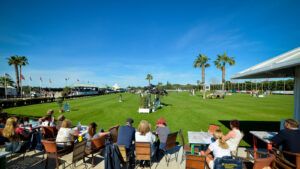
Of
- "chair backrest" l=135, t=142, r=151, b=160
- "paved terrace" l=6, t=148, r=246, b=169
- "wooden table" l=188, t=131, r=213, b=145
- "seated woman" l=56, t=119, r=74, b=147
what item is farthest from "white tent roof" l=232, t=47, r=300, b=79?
"seated woman" l=56, t=119, r=74, b=147

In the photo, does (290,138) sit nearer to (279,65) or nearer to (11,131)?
(279,65)

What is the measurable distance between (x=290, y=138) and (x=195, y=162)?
2295 mm

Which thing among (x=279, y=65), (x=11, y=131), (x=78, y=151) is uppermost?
(x=279, y=65)

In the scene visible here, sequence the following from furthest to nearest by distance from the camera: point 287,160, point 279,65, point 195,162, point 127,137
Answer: point 127,137 → point 279,65 → point 195,162 → point 287,160

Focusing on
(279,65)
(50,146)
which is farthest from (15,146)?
(279,65)

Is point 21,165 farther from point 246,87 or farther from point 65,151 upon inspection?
point 246,87

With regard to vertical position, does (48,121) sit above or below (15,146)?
above

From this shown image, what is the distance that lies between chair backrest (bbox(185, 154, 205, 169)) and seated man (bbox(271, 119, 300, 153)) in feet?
6.17

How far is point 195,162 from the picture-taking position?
4320 millimetres

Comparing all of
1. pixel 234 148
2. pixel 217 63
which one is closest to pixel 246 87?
pixel 217 63

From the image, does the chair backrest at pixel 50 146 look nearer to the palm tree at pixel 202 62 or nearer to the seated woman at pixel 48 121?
the seated woman at pixel 48 121

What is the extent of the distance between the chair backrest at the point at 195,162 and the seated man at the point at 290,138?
188 centimetres

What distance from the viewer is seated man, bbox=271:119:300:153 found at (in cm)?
404

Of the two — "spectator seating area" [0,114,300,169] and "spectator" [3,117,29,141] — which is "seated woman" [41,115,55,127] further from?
"spectator" [3,117,29,141]
